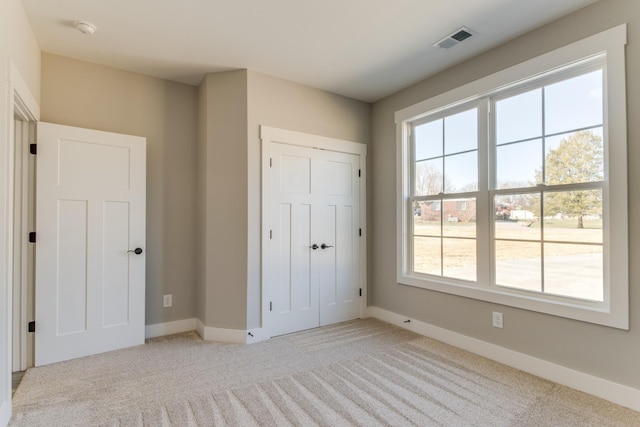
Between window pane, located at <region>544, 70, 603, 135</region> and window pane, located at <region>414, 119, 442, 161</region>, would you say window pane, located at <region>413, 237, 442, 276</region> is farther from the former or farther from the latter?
window pane, located at <region>544, 70, 603, 135</region>

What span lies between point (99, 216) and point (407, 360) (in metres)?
2.97

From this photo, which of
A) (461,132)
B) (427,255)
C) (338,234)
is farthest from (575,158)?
(338,234)

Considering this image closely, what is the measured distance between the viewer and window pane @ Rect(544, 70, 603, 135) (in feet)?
7.30

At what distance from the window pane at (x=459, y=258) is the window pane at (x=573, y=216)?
2.09ft

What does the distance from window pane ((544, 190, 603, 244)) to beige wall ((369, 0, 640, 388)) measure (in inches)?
8.2

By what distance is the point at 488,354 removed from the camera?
2.72 m

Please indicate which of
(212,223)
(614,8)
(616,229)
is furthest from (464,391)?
(614,8)

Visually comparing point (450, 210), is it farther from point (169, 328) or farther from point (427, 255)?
point (169, 328)

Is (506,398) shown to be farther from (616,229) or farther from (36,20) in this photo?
(36,20)

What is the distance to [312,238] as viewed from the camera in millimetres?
3531

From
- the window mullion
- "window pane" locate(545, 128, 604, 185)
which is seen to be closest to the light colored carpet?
the window mullion

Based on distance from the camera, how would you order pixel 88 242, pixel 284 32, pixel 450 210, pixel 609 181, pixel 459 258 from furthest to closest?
1. pixel 450 210
2. pixel 459 258
3. pixel 88 242
4. pixel 284 32
5. pixel 609 181

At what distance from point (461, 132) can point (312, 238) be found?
186cm

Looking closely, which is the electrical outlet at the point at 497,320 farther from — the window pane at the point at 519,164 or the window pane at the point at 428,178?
the window pane at the point at 428,178
